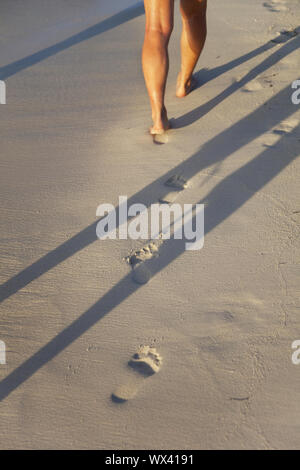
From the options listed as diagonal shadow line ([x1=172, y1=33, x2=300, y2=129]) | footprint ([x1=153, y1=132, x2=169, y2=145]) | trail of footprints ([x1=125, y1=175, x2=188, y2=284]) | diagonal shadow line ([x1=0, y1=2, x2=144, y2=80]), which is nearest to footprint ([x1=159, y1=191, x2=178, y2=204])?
trail of footprints ([x1=125, y1=175, x2=188, y2=284])

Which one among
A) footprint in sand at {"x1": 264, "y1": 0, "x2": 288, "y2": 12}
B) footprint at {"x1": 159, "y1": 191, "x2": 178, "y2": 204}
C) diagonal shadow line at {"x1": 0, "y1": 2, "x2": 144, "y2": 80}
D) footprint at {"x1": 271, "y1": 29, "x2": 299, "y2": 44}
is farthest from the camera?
footprint in sand at {"x1": 264, "y1": 0, "x2": 288, "y2": 12}

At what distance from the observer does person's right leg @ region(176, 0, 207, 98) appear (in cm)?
276

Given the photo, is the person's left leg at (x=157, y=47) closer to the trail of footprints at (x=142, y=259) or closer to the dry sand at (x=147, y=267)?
the dry sand at (x=147, y=267)

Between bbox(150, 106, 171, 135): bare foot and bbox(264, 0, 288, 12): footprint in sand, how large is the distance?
2356 mm

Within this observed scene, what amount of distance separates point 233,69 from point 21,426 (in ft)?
9.43

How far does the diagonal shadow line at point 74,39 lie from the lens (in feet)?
11.5

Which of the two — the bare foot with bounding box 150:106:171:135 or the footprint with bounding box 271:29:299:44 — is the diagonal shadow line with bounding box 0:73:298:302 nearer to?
the bare foot with bounding box 150:106:171:135

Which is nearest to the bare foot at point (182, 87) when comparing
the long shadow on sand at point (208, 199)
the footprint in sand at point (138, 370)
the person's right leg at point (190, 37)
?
the person's right leg at point (190, 37)

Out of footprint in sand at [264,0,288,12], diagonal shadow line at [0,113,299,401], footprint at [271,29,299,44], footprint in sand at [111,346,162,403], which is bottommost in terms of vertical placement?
footprint in sand at [111,346,162,403]

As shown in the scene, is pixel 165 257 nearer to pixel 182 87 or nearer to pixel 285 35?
pixel 182 87

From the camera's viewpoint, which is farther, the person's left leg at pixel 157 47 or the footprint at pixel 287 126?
the footprint at pixel 287 126

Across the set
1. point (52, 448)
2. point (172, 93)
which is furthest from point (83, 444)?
point (172, 93)

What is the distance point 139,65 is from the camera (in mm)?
3506

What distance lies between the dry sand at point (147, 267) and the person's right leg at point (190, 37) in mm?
126
